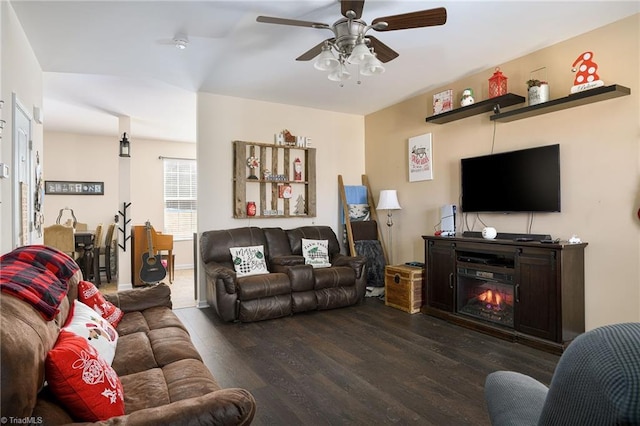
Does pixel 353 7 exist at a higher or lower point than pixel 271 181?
higher

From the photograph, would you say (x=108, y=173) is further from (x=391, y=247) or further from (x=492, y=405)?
(x=492, y=405)

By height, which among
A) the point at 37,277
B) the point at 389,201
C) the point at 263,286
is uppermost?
the point at 389,201

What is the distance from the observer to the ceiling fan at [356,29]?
93.4 inches

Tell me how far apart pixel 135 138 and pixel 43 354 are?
7033mm

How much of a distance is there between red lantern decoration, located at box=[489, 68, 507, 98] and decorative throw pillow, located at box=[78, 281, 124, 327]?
3.90 meters

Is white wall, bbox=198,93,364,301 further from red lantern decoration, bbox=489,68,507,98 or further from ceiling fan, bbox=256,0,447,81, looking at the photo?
red lantern decoration, bbox=489,68,507,98

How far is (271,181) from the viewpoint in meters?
5.18

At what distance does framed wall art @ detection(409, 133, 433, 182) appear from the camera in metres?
4.68

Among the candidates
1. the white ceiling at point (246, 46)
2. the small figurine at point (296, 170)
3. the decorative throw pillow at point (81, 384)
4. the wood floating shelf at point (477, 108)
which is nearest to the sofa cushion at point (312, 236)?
the small figurine at point (296, 170)

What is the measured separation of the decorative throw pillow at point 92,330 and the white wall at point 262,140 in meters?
2.78

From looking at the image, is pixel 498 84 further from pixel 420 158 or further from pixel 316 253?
pixel 316 253

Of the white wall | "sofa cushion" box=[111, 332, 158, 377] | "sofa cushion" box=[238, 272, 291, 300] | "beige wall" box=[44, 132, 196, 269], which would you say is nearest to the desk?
"beige wall" box=[44, 132, 196, 269]

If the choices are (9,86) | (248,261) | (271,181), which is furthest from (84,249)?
(9,86)

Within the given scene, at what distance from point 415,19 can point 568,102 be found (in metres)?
1.68
